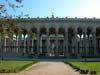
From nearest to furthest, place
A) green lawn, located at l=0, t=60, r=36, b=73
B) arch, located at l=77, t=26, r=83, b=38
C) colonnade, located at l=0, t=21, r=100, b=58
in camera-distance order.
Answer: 1. green lawn, located at l=0, t=60, r=36, b=73
2. colonnade, located at l=0, t=21, r=100, b=58
3. arch, located at l=77, t=26, r=83, b=38

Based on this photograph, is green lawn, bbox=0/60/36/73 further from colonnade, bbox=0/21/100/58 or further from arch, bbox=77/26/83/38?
arch, bbox=77/26/83/38

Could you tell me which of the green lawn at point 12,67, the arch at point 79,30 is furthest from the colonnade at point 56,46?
the green lawn at point 12,67

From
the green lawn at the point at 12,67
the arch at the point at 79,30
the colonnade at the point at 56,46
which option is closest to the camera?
the green lawn at the point at 12,67

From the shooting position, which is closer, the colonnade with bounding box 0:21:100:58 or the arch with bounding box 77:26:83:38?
the colonnade with bounding box 0:21:100:58

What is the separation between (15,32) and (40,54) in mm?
65226

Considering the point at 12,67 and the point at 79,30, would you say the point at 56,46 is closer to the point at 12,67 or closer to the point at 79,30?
the point at 79,30

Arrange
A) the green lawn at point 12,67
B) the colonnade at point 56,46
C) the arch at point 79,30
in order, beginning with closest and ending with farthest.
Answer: the green lawn at point 12,67 < the colonnade at point 56,46 < the arch at point 79,30

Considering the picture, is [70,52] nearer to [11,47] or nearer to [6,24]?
[11,47]

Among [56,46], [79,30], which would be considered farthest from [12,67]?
[79,30]

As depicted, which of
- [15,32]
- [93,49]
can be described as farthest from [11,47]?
[15,32]

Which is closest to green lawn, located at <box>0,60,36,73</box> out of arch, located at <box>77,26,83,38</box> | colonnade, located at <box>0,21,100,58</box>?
colonnade, located at <box>0,21,100,58</box>

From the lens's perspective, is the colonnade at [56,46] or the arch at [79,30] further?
the arch at [79,30]

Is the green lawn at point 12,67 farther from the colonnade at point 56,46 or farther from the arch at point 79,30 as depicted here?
the arch at point 79,30

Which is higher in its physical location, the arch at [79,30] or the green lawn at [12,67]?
the arch at [79,30]
